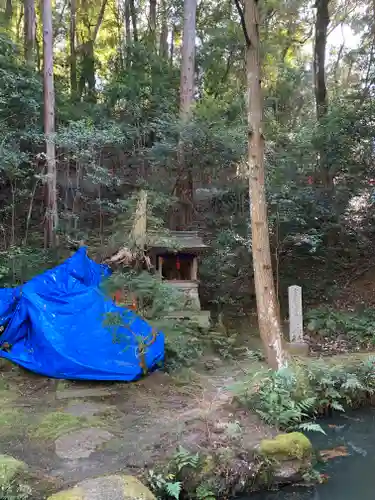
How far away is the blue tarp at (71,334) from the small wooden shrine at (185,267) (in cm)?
229

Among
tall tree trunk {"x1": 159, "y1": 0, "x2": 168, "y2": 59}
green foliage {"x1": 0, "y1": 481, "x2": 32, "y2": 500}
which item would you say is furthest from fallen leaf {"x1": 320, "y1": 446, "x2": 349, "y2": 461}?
tall tree trunk {"x1": 159, "y1": 0, "x2": 168, "y2": 59}

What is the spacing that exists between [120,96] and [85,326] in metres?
8.24

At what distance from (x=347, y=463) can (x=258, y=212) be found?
10.2 feet

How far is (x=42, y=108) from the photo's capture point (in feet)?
35.3

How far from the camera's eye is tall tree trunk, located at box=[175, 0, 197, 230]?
10.3 metres

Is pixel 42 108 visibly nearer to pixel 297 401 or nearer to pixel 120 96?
pixel 120 96

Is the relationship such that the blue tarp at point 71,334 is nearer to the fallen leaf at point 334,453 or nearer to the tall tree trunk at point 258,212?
the tall tree trunk at point 258,212

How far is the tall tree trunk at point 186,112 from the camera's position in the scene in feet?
33.8

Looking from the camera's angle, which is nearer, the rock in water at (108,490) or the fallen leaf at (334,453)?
the rock in water at (108,490)

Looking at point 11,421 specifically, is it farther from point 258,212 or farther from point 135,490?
point 258,212

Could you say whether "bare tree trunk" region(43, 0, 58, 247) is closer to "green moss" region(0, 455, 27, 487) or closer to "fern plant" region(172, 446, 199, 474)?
"green moss" region(0, 455, 27, 487)

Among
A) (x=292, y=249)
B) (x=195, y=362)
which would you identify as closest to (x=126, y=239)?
(x=195, y=362)

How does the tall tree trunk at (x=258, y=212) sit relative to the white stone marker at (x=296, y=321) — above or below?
above

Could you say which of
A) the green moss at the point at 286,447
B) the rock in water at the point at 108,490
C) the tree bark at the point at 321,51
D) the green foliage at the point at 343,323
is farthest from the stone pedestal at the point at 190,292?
the tree bark at the point at 321,51
